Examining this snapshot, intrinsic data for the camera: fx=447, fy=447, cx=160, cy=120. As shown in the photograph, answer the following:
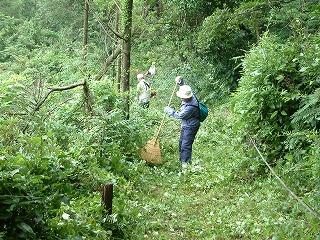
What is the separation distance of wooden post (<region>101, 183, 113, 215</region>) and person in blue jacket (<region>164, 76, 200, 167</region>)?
12.6 feet

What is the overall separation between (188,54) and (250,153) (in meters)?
10.1

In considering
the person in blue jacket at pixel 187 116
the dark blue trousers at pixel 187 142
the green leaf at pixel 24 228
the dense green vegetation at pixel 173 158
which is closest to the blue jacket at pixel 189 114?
the person in blue jacket at pixel 187 116

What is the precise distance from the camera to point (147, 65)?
23.7 metres

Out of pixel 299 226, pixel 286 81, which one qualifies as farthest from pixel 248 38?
pixel 299 226

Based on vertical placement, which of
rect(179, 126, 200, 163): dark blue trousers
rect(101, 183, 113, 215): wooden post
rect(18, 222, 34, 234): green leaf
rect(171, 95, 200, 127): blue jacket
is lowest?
rect(179, 126, 200, 163): dark blue trousers

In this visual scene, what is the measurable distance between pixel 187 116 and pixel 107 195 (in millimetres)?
4265

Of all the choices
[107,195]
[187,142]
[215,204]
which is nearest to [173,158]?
[187,142]

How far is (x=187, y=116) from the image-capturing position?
985 centimetres

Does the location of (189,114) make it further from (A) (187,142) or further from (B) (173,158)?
(B) (173,158)

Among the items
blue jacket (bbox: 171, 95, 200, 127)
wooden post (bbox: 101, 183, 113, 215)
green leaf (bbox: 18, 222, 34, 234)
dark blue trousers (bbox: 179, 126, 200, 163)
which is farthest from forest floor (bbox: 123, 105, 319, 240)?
green leaf (bbox: 18, 222, 34, 234)

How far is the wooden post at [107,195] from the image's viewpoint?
5891 millimetres

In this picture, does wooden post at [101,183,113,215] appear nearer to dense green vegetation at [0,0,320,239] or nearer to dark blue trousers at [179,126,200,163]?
dense green vegetation at [0,0,320,239]

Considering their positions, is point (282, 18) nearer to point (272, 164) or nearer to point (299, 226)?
point (272, 164)

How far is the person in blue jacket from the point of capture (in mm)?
9789
